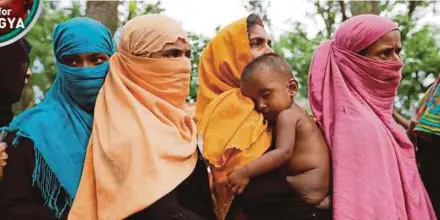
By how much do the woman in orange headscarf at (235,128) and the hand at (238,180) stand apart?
4cm

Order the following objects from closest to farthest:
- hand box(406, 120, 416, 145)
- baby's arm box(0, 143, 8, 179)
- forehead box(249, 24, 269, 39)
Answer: baby's arm box(0, 143, 8, 179)
forehead box(249, 24, 269, 39)
hand box(406, 120, 416, 145)

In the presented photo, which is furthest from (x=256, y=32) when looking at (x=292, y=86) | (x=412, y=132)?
(x=412, y=132)

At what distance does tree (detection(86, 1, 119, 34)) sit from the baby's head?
12.6 feet

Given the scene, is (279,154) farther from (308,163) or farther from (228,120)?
(228,120)

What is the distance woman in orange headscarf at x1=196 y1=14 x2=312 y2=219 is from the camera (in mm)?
2523

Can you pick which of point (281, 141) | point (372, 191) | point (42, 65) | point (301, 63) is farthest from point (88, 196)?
point (301, 63)

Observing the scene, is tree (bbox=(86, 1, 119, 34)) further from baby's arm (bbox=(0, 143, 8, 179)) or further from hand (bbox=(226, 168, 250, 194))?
hand (bbox=(226, 168, 250, 194))

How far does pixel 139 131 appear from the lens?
246 cm

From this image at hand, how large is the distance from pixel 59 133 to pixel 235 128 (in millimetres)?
725

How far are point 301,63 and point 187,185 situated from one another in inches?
399

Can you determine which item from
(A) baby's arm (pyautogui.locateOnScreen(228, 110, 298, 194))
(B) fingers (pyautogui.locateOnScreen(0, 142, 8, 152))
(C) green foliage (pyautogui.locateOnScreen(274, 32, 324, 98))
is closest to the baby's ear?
(A) baby's arm (pyautogui.locateOnScreen(228, 110, 298, 194))

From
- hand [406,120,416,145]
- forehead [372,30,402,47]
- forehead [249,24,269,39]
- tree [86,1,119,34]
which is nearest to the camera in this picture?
forehead [372,30,402,47]

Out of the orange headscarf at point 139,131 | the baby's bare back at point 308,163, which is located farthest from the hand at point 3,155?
the baby's bare back at point 308,163

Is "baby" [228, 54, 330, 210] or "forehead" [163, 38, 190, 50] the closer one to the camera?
"baby" [228, 54, 330, 210]
